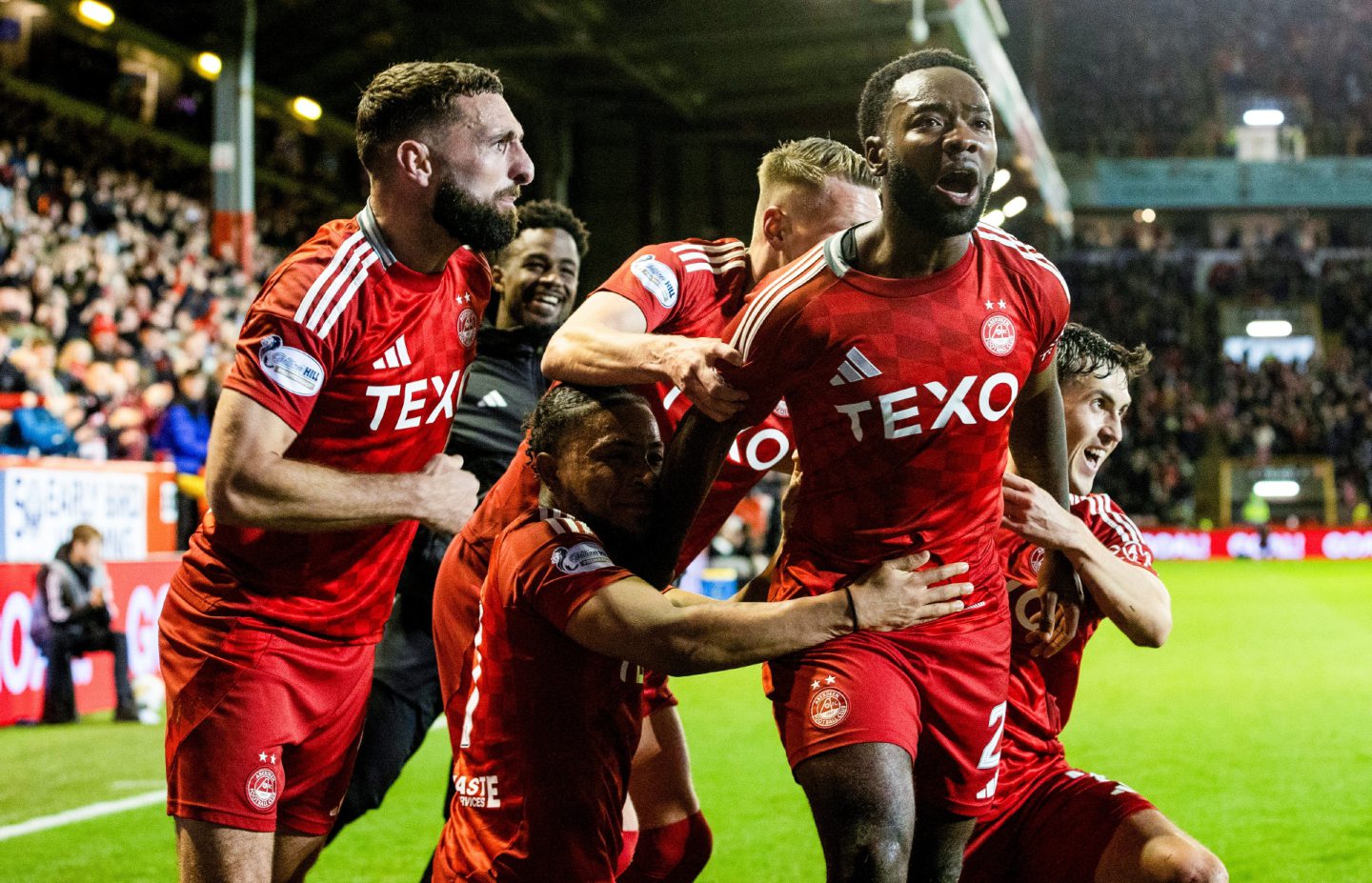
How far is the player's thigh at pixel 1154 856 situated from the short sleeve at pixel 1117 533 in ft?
2.44

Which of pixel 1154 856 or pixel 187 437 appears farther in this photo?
pixel 187 437

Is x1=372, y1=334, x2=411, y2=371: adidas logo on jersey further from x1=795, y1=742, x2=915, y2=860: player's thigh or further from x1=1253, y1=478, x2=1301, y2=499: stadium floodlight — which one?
x1=1253, y1=478, x2=1301, y2=499: stadium floodlight

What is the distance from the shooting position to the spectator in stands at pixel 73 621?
9492 millimetres

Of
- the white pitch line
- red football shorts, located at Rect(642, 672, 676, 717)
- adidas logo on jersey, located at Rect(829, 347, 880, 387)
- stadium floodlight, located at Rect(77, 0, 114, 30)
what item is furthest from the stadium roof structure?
adidas logo on jersey, located at Rect(829, 347, 880, 387)

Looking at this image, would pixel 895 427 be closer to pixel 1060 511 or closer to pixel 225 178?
pixel 1060 511

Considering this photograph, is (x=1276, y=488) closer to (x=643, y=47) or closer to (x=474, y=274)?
(x=643, y=47)

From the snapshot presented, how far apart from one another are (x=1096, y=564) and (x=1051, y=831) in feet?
2.21

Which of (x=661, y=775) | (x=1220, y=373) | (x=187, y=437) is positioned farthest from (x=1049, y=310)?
(x=1220, y=373)

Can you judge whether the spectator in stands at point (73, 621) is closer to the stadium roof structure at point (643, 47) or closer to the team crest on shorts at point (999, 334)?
the team crest on shorts at point (999, 334)

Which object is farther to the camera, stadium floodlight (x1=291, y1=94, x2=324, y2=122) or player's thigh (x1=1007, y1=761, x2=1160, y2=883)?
stadium floodlight (x1=291, y1=94, x2=324, y2=122)

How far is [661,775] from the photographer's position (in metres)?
4.35

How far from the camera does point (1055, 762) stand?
3.85 meters

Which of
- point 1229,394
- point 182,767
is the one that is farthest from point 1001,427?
point 1229,394

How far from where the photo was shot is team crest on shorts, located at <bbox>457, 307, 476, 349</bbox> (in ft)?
12.8
